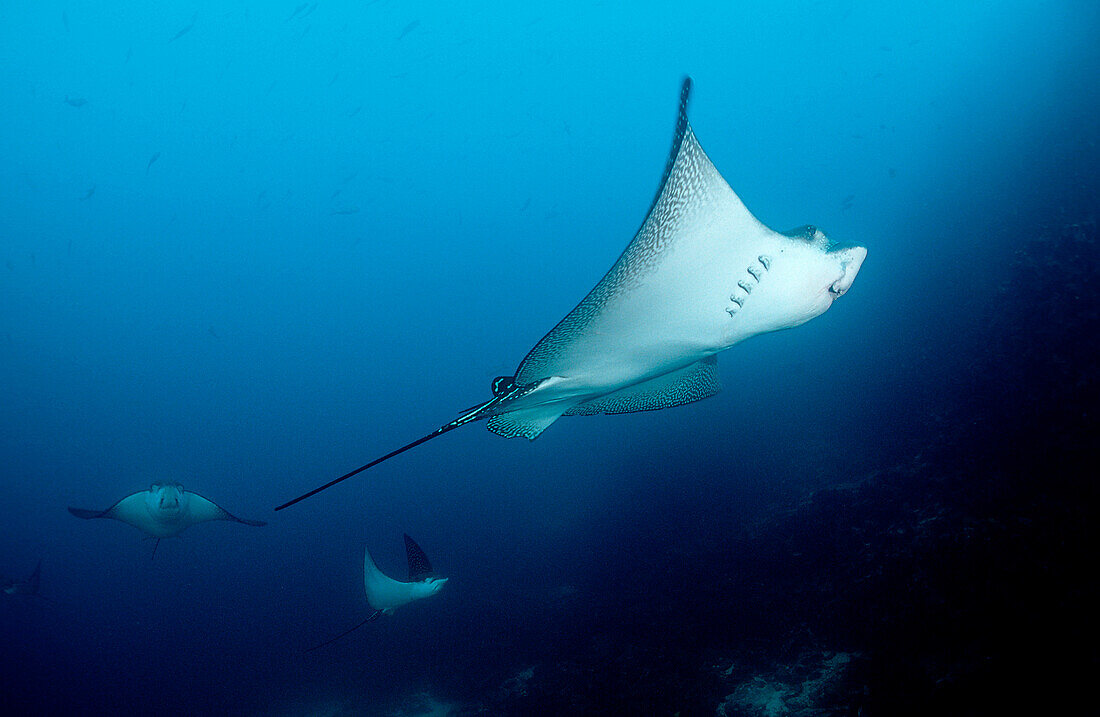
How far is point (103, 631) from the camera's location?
56.0 feet

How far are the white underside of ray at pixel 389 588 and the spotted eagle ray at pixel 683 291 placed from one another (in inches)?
182

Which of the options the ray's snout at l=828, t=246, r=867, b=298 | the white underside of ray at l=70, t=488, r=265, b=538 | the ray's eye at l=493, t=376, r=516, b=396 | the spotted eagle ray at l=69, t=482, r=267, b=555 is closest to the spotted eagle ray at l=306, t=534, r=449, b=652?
the spotted eagle ray at l=69, t=482, r=267, b=555

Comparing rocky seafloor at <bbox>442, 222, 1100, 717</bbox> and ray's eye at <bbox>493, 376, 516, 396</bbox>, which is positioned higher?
ray's eye at <bbox>493, 376, 516, 396</bbox>

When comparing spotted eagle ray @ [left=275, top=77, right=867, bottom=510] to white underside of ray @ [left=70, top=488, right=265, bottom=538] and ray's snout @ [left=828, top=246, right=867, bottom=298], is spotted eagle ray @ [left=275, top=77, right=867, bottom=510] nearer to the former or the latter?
ray's snout @ [left=828, top=246, right=867, bottom=298]

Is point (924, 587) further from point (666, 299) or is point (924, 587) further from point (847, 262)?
point (666, 299)

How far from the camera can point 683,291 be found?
8.07 ft

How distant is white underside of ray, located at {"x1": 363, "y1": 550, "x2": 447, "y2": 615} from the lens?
6.57 m

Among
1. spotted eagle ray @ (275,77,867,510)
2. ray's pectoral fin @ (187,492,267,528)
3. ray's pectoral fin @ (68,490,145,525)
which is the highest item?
ray's pectoral fin @ (68,490,145,525)

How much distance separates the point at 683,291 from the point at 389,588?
6334mm

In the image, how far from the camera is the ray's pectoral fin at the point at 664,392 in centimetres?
375

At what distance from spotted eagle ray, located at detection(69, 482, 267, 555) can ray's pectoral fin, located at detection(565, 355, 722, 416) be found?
18.7 ft

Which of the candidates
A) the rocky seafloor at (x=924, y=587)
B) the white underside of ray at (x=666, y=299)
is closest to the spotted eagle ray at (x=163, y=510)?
the rocky seafloor at (x=924, y=587)

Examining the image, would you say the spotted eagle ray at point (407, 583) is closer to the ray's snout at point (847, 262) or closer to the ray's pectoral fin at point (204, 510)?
the ray's pectoral fin at point (204, 510)

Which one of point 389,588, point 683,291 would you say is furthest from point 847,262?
point 389,588
